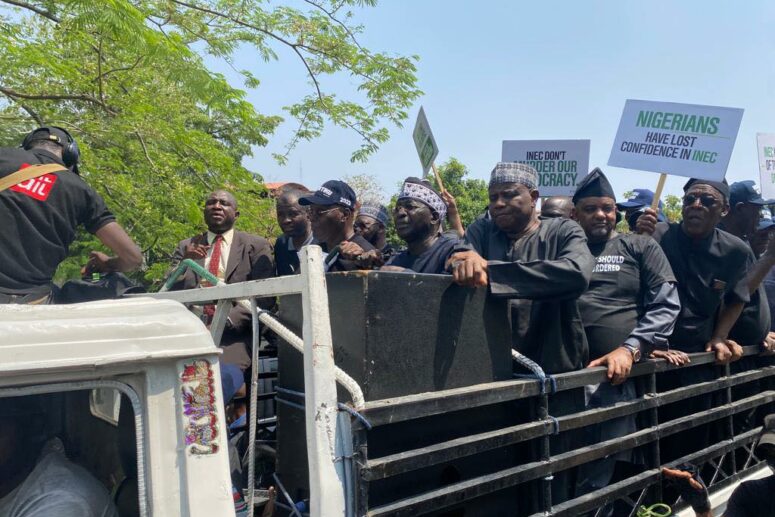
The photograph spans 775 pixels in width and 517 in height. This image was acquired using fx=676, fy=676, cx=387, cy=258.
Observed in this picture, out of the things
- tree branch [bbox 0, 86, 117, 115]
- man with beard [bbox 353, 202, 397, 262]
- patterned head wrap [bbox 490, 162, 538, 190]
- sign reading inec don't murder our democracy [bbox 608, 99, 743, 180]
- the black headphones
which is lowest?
man with beard [bbox 353, 202, 397, 262]

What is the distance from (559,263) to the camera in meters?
2.61

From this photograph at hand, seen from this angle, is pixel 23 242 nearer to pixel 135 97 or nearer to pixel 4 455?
pixel 4 455

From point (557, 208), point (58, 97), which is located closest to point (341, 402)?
point (557, 208)

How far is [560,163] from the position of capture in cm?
623

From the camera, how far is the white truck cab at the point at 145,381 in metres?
1.37

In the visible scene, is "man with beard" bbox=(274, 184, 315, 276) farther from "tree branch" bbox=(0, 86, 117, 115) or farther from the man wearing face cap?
"tree branch" bbox=(0, 86, 117, 115)

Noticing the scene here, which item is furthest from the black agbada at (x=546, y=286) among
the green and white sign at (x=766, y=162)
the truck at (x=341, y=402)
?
the green and white sign at (x=766, y=162)

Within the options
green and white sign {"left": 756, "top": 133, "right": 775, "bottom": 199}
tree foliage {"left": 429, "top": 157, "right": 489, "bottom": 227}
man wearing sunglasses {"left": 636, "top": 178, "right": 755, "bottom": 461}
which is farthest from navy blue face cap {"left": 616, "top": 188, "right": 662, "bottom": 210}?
tree foliage {"left": 429, "top": 157, "right": 489, "bottom": 227}

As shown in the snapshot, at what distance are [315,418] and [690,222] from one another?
10.4ft

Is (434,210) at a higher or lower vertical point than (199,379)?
higher

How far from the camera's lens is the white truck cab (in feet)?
4.50

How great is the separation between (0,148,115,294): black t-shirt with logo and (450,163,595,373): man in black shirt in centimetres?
175

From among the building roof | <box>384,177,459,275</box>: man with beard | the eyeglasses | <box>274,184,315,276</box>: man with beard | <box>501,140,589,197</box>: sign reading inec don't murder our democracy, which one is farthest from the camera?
<box>501,140,589,197</box>: sign reading inec don't murder our democracy

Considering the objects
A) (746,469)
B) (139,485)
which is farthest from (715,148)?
(139,485)
